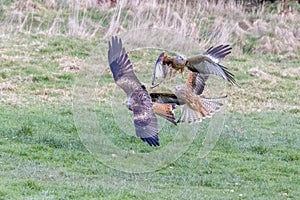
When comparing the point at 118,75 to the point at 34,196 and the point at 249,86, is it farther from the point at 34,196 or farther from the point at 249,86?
the point at 249,86

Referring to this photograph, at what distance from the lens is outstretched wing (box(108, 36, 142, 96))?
226 inches

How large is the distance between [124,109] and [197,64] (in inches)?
44.5

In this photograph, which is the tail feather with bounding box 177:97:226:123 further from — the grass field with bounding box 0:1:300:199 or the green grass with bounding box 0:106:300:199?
the green grass with bounding box 0:106:300:199

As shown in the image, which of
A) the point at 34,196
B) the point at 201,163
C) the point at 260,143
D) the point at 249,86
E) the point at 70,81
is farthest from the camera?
the point at 249,86

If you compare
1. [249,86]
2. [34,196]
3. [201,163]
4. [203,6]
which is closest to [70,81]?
[249,86]

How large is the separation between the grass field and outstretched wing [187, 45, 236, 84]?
1.11 meters

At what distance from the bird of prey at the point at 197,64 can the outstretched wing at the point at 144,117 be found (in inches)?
5.8

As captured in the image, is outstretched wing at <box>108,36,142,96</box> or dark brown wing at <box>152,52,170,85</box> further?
outstretched wing at <box>108,36,142,96</box>

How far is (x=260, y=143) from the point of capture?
11266 mm

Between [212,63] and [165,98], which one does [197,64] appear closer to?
[212,63]

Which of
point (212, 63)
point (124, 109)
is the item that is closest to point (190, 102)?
point (212, 63)

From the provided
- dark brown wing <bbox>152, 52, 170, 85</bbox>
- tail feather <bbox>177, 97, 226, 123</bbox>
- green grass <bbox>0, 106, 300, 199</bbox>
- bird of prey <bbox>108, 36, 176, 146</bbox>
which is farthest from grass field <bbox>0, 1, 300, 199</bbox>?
dark brown wing <bbox>152, 52, 170, 85</bbox>

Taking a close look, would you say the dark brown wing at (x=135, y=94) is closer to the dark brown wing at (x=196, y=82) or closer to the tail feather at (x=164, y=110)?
the tail feather at (x=164, y=110)

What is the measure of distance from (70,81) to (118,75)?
29.2 ft
